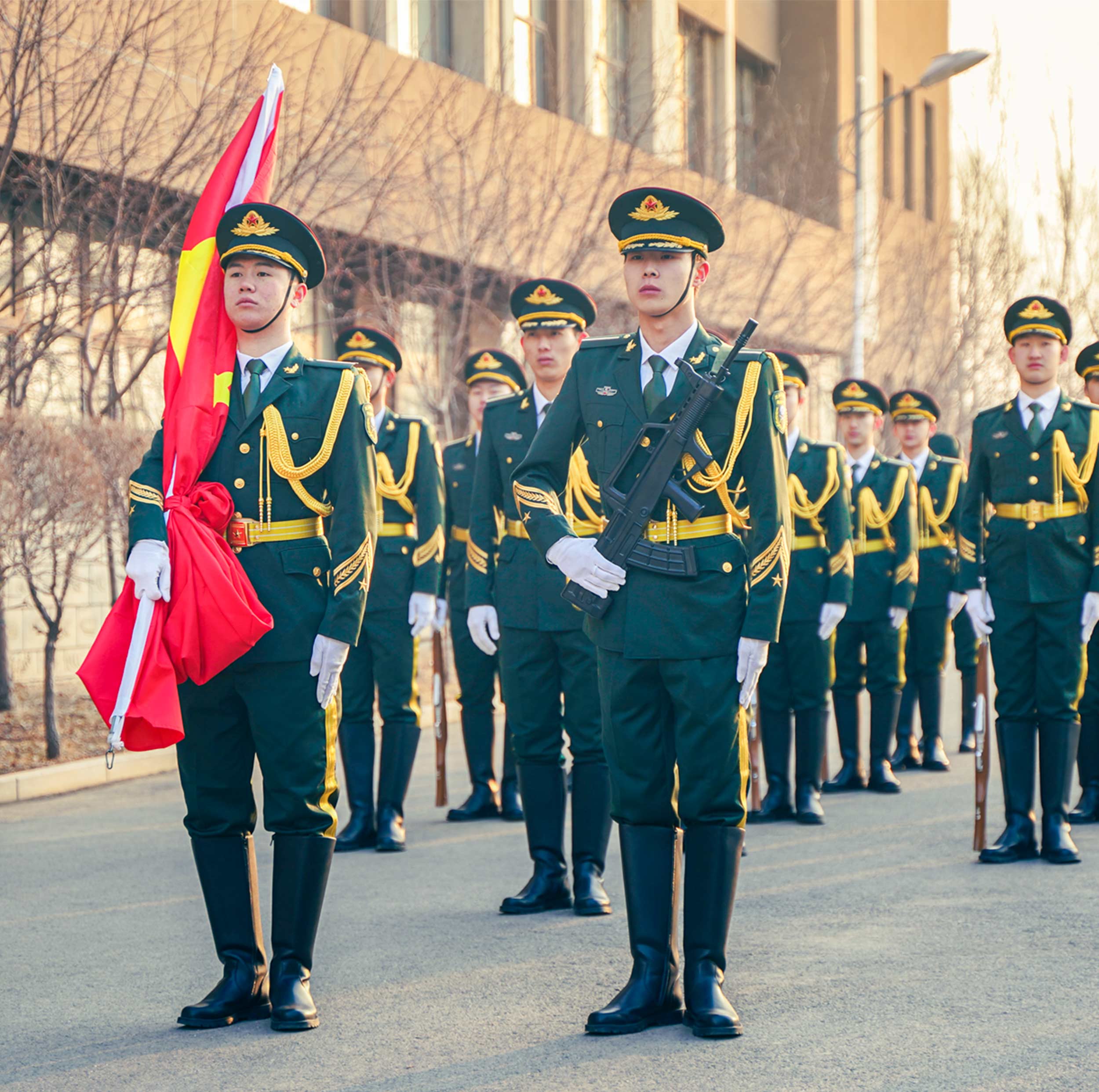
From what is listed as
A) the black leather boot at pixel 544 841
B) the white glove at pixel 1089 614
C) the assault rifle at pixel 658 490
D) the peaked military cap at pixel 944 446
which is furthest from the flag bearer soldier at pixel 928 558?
the assault rifle at pixel 658 490

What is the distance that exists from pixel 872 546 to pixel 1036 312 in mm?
2786

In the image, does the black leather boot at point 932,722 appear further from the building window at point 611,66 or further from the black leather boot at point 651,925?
the building window at point 611,66

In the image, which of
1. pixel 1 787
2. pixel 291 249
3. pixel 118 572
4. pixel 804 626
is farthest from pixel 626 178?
pixel 291 249

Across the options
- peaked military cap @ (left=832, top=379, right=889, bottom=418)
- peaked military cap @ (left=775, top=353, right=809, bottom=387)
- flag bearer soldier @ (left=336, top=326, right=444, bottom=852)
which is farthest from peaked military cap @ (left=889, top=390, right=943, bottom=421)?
flag bearer soldier @ (left=336, top=326, right=444, bottom=852)

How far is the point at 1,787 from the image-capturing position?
8.59m

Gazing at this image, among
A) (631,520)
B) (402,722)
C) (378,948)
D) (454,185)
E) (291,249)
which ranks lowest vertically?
(378,948)

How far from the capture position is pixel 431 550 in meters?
7.39

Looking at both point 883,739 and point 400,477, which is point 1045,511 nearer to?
point 883,739

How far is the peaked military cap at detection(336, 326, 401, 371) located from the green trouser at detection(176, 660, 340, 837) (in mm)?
3307

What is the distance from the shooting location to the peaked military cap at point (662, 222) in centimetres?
452

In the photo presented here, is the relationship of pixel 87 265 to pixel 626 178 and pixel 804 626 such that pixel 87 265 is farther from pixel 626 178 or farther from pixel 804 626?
pixel 626 178

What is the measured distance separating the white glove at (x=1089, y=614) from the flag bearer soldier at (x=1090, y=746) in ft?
3.30

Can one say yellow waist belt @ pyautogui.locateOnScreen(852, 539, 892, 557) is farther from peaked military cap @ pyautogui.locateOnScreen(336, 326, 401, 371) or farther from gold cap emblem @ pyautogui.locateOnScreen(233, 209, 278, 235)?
gold cap emblem @ pyautogui.locateOnScreen(233, 209, 278, 235)

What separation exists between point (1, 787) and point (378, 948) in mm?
3963
